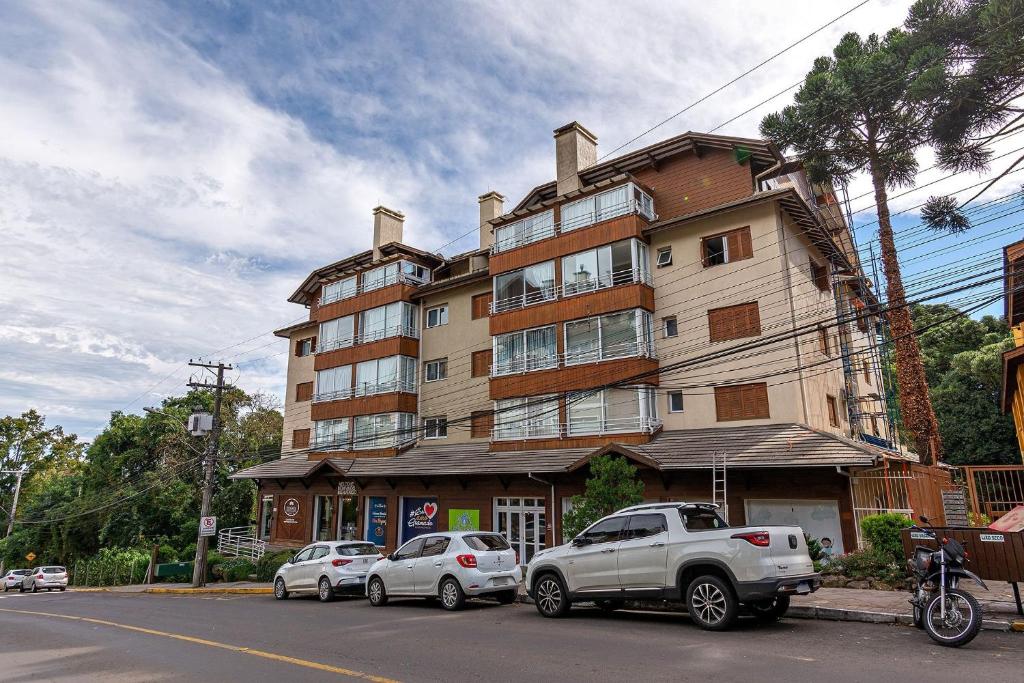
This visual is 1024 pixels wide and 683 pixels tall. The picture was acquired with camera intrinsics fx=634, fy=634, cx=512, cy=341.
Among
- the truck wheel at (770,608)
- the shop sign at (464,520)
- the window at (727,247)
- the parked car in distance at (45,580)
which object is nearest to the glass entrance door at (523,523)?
the shop sign at (464,520)

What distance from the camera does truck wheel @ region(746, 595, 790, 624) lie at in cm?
973

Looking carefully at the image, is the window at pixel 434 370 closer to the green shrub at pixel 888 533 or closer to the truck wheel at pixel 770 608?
the green shrub at pixel 888 533

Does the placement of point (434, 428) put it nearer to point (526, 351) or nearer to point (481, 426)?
point (481, 426)

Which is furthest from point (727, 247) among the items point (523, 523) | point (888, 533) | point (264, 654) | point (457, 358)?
point (264, 654)

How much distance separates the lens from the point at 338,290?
33.9 metres

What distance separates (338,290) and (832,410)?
24132 mm

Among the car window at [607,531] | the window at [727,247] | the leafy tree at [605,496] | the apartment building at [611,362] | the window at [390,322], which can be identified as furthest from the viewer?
the window at [390,322]

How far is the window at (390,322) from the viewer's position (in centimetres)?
3027

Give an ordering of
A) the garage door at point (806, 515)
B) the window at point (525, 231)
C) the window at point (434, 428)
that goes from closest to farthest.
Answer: the garage door at point (806, 515), the window at point (525, 231), the window at point (434, 428)

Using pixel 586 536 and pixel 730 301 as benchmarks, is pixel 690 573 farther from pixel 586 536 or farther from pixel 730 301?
pixel 730 301

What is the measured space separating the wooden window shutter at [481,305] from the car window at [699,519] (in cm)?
1875

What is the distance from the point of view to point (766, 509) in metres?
18.5

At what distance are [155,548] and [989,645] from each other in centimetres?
3564

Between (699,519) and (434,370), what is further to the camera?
(434,370)
